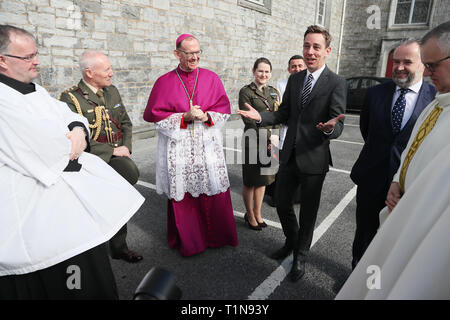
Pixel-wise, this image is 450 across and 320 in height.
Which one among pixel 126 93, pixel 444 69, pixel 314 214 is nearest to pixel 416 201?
pixel 444 69

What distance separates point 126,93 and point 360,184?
6382mm

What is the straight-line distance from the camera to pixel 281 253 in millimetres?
3104

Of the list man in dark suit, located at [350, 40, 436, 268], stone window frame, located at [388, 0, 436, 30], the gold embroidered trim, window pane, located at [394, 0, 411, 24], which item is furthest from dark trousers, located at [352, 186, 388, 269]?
window pane, located at [394, 0, 411, 24]

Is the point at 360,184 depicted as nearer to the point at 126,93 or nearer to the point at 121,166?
the point at 121,166

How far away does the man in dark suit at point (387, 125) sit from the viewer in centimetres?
225

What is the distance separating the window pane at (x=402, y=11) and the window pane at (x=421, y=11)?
0.33m

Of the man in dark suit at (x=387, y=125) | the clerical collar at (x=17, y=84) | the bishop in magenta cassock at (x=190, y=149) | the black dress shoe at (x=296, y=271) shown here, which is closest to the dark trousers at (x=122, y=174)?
the bishop in magenta cassock at (x=190, y=149)

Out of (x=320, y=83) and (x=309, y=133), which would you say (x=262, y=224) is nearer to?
(x=309, y=133)

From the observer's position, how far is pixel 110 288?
6.67 ft

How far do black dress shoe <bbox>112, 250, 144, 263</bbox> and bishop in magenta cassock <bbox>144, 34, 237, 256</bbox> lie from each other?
410mm

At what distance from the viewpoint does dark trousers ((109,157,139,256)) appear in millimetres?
2875

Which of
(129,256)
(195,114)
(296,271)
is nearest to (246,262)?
(296,271)
